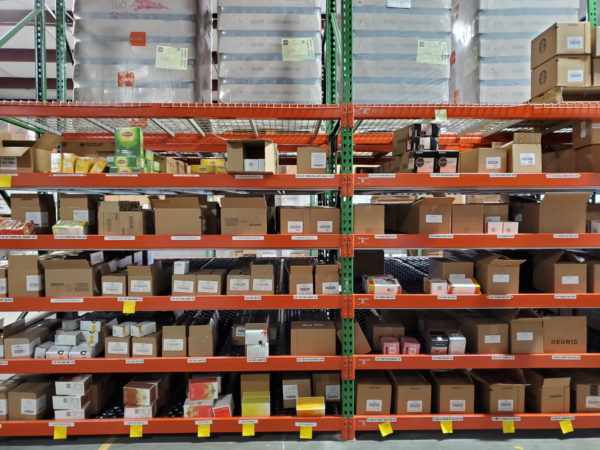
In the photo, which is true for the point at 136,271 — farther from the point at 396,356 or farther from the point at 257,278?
the point at 396,356

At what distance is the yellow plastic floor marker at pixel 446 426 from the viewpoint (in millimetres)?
2480

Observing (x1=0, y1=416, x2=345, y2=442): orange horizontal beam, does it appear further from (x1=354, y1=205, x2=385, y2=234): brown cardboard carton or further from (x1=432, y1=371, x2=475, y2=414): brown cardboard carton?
(x1=354, y1=205, x2=385, y2=234): brown cardboard carton

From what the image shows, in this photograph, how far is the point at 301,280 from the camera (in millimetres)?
2520

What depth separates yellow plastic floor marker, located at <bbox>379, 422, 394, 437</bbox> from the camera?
2478 millimetres

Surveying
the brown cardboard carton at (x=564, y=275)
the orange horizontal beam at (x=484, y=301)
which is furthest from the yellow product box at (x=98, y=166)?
the brown cardboard carton at (x=564, y=275)

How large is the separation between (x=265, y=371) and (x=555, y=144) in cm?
316

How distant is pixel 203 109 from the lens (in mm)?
2383

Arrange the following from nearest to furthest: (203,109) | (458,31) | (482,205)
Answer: (203,109) → (482,205) → (458,31)

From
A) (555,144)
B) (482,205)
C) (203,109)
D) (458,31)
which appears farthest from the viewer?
(555,144)

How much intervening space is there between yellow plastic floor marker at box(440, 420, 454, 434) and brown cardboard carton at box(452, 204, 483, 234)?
135 centimetres

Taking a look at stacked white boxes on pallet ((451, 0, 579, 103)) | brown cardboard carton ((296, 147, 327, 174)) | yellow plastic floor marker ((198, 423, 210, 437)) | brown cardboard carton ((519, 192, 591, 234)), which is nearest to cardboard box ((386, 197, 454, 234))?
brown cardboard carton ((519, 192, 591, 234))

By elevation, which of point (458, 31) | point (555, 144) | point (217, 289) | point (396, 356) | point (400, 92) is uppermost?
point (458, 31)

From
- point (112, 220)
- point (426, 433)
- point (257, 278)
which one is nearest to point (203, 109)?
point (112, 220)

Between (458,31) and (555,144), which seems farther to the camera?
(555,144)
